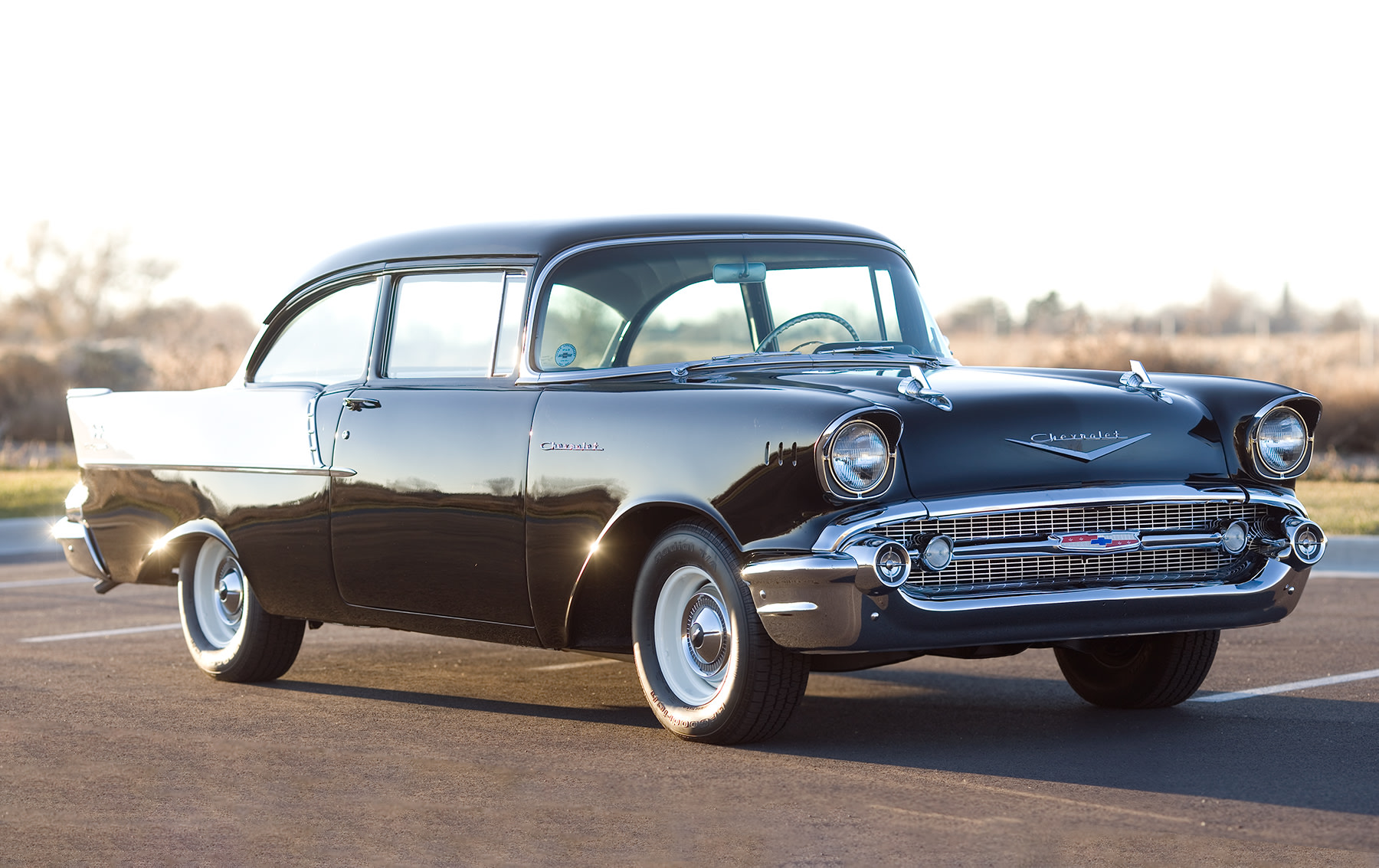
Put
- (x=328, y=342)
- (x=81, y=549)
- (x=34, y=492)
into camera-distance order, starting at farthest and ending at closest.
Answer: (x=34, y=492) → (x=81, y=549) → (x=328, y=342)

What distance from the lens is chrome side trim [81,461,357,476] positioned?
22.9 feet

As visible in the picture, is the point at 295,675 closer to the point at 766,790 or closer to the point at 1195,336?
the point at 766,790

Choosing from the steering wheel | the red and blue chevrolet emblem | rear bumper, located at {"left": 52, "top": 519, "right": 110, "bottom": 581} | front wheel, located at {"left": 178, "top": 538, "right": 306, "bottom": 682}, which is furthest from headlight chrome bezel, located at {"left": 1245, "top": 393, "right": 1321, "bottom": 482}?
Answer: rear bumper, located at {"left": 52, "top": 519, "right": 110, "bottom": 581}

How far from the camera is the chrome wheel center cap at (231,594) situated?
7629 millimetres

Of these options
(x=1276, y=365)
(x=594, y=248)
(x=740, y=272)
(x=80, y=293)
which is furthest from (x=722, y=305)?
(x=80, y=293)

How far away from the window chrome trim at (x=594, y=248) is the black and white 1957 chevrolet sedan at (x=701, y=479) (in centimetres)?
1

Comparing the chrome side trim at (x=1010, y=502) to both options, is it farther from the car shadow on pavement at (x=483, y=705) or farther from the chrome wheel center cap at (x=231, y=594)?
the chrome wheel center cap at (x=231, y=594)

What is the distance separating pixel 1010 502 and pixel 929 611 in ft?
1.35

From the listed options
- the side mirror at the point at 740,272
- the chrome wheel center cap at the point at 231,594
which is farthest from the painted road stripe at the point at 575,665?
the side mirror at the point at 740,272

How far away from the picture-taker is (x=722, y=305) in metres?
6.91

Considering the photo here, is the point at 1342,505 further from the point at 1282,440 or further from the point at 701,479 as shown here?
the point at 701,479

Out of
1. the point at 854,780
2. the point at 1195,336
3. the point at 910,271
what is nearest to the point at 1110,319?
the point at 1195,336

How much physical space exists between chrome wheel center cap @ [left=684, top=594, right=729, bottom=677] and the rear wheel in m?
1.42

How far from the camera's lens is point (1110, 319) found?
2786 centimetres
